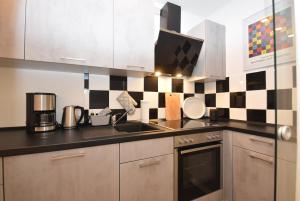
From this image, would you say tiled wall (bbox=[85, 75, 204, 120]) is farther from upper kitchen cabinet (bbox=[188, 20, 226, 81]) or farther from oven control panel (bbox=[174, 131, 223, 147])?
oven control panel (bbox=[174, 131, 223, 147])

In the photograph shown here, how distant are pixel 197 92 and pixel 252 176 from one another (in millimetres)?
1185

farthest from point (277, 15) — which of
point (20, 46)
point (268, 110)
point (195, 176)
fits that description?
point (20, 46)

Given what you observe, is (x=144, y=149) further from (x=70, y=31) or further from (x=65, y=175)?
(x=70, y=31)

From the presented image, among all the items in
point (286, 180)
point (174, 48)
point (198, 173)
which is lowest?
point (198, 173)

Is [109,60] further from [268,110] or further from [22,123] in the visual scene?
[268,110]

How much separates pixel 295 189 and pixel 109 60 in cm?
135

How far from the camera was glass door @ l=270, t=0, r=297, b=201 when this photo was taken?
633 mm

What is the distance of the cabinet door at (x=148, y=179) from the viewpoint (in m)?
1.01

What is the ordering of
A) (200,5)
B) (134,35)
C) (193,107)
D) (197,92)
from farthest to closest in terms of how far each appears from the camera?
(197,92) < (193,107) < (200,5) < (134,35)

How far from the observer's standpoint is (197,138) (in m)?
1.30

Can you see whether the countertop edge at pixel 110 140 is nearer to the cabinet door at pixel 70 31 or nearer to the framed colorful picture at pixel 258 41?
the cabinet door at pixel 70 31

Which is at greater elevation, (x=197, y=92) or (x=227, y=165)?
(x=197, y=92)

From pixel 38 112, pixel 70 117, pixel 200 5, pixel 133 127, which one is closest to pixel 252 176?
pixel 133 127

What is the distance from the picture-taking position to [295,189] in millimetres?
648
